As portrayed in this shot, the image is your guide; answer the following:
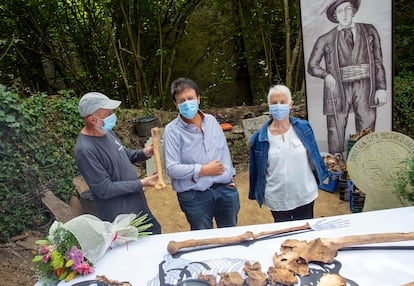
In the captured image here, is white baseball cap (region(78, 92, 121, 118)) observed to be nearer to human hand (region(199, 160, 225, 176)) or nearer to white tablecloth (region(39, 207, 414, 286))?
human hand (region(199, 160, 225, 176))

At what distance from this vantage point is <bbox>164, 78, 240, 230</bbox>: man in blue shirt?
2141 millimetres

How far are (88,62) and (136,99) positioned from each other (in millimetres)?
1294

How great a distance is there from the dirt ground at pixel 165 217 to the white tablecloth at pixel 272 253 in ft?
6.26

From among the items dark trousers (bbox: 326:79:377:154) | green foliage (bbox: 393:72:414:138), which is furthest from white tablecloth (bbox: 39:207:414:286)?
green foliage (bbox: 393:72:414:138)

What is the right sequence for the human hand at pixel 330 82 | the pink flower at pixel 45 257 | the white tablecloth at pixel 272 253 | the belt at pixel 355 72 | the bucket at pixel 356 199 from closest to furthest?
the white tablecloth at pixel 272 253 < the pink flower at pixel 45 257 < the bucket at pixel 356 199 < the belt at pixel 355 72 < the human hand at pixel 330 82

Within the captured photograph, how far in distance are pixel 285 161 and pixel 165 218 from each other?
2.39 meters

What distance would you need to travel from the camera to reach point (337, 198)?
4.38 metres

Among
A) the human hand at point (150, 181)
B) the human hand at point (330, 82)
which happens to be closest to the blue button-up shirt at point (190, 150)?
the human hand at point (150, 181)

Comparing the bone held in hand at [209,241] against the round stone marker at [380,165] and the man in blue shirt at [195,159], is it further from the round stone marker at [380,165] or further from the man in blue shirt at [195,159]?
the round stone marker at [380,165]

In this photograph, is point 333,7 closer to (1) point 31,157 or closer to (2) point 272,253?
(2) point 272,253

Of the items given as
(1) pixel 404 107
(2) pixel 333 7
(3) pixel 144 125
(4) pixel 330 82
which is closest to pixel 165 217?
(3) pixel 144 125

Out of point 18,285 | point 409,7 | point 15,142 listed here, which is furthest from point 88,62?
point 409,7

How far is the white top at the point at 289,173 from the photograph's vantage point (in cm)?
222

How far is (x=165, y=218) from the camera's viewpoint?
166 inches
